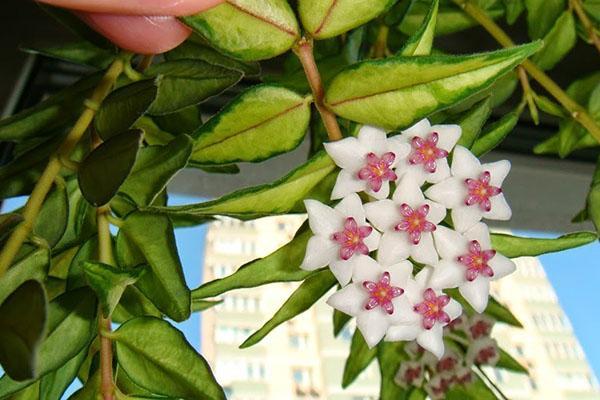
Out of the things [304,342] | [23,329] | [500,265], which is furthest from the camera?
[304,342]

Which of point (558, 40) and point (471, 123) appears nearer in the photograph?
point (471, 123)

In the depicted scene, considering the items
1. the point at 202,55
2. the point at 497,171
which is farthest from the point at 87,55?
the point at 497,171

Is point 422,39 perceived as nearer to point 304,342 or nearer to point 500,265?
point 500,265

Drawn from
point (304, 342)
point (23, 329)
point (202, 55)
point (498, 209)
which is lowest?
point (23, 329)

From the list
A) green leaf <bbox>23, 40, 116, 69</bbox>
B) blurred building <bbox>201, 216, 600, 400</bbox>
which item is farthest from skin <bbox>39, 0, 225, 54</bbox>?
blurred building <bbox>201, 216, 600, 400</bbox>

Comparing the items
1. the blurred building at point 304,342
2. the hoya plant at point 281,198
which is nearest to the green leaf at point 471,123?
the hoya plant at point 281,198

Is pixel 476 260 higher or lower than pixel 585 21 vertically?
lower

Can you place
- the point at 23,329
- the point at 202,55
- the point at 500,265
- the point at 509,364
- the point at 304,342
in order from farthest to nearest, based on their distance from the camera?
the point at 304,342 → the point at 509,364 → the point at 202,55 → the point at 500,265 → the point at 23,329
